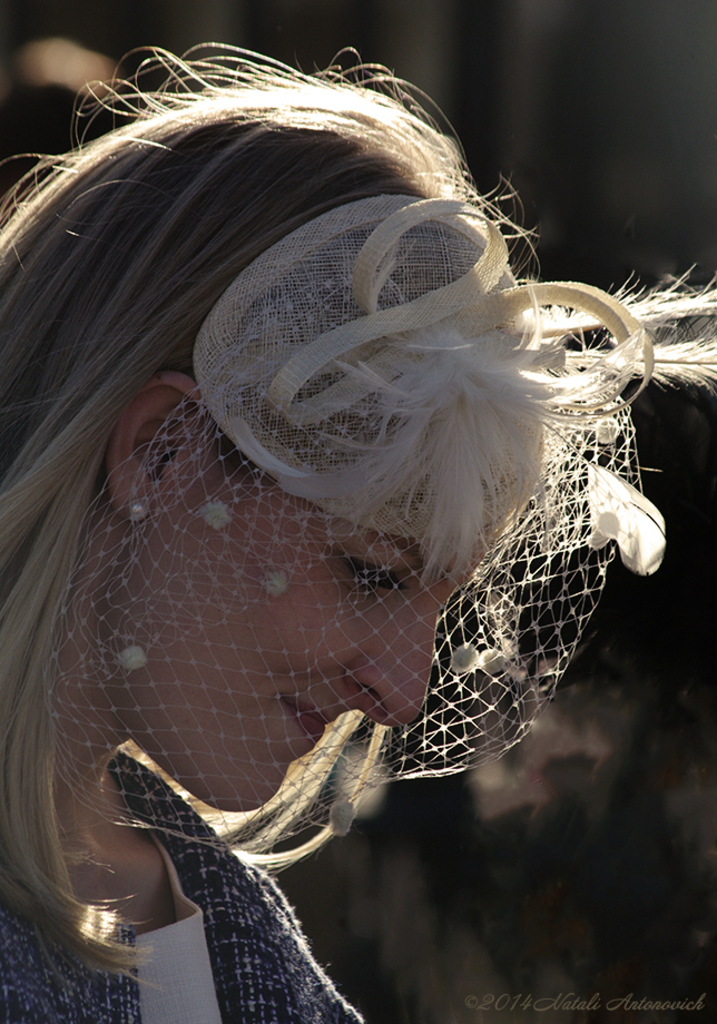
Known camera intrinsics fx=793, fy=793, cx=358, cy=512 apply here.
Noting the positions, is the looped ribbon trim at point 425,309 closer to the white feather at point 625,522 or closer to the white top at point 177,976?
the white feather at point 625,522

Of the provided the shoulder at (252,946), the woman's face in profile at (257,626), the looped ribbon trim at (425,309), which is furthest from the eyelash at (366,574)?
the shoulder at (252,946)

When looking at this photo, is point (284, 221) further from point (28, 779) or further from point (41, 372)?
point (28, 779)

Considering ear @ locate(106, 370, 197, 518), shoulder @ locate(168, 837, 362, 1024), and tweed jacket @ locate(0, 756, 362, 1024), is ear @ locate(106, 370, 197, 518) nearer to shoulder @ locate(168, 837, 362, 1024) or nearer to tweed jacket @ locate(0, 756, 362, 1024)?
tweed jacket @ locate(0, 756, 362, 1024)

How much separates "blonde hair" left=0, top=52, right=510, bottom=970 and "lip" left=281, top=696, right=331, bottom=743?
0.19m

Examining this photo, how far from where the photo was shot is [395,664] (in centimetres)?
62

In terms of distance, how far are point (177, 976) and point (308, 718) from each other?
298mm

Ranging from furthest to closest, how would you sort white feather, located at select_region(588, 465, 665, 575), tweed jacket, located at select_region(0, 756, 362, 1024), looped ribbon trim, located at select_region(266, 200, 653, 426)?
1. tweed jacket, located at select_region(0, 756, 362, 1024)
2. white feather, located at select_region(588, 465, 665, 575)
3. looped ribbon trim, located at select_region(266, 200, 653, 426)

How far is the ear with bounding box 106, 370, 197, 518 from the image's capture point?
1.98 feet

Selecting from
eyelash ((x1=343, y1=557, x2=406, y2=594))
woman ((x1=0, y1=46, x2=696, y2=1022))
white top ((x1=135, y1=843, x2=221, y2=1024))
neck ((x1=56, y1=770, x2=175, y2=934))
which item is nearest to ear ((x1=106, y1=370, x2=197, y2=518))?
woman ((x1=0, y1=46, x2=696, y2=1022))

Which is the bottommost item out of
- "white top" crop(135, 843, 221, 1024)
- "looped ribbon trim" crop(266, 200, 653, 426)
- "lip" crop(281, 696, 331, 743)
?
"white top" crop(135, 843, 221, 1024)

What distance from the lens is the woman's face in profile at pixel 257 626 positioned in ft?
1.94

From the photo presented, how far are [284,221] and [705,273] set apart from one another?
81cm

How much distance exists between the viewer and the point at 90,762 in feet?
2.21

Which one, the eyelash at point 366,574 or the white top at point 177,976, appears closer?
the eyelash at point 366,574
